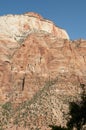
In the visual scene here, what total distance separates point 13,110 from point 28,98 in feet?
28.4

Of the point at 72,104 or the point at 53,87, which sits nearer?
the point at 72,104

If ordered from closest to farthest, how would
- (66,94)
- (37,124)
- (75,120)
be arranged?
1. (75,120)
2. (37,124)
3. (66,94)

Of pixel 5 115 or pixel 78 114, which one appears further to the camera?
pixel 5 115

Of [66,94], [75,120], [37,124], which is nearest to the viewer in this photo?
[75,120]

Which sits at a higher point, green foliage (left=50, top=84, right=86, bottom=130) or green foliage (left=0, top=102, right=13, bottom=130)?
green foliage (left=0, top=102, right=13, bottom=130)

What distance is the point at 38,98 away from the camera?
645ft

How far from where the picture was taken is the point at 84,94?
63.5 m

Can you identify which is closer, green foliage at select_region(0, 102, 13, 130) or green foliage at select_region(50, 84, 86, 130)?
green foliage at select_region(50, 84, 86, 130)

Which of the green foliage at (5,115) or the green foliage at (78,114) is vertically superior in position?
the green foliage at (5,115)

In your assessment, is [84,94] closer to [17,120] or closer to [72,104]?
[72,104]

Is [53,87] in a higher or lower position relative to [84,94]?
higher

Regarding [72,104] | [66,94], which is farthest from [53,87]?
[72,104]

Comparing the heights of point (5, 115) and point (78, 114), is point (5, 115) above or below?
above

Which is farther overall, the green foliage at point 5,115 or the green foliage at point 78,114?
the green foliage at point 5,115
